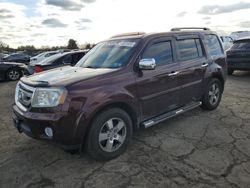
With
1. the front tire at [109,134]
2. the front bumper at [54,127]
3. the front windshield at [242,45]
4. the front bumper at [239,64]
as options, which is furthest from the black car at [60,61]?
the front windshield at [242,45]

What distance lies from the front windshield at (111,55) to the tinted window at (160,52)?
0.28 meters

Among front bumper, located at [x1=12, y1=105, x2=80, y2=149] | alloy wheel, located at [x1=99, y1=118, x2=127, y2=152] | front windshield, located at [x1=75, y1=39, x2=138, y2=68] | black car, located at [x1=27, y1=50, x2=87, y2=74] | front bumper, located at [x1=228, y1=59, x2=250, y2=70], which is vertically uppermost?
front windshield, located at [x1=75, y1=39, x2=138, y2=68]

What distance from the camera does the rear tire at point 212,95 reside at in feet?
19.4

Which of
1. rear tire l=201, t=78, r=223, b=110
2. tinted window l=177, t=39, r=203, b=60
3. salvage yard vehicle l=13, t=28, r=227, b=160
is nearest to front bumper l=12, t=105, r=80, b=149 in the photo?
salvage yard vehicle l=13, t=28, r=227, b=160

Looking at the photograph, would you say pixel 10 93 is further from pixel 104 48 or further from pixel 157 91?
pixel 157 91

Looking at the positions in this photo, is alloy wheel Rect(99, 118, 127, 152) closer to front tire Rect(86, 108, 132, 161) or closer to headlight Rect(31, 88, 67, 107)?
front tire Rect(86, 108, 132, 161)

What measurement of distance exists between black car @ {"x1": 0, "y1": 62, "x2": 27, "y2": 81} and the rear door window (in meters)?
9.27

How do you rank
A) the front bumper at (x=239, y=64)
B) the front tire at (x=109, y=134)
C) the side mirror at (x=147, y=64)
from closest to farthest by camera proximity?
the front tire at (x=109, y=134) < the side mirror at (x=147, y=64) < the front bumper at (x=239, y=64)

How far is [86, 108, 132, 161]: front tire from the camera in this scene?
364cm

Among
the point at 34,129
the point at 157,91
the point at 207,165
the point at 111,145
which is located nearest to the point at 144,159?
the point at 111,145

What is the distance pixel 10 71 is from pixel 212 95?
10287mm

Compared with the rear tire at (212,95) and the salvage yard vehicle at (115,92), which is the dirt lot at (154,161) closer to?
the salvage yard vehicle at (115,92)

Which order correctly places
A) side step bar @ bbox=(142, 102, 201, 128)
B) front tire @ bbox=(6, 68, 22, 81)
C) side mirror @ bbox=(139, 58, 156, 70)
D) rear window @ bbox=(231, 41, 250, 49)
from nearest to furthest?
side mirror @ bbox=(139, 58, 156, 70), side step bar @ bbox=(142, 102, 201, 128), rear window @ bbox=(231, 41, 250, 49), front tire @ bbox=(6, 68, 22, 81)

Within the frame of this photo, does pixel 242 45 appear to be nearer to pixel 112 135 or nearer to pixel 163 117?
pixel 163 117
